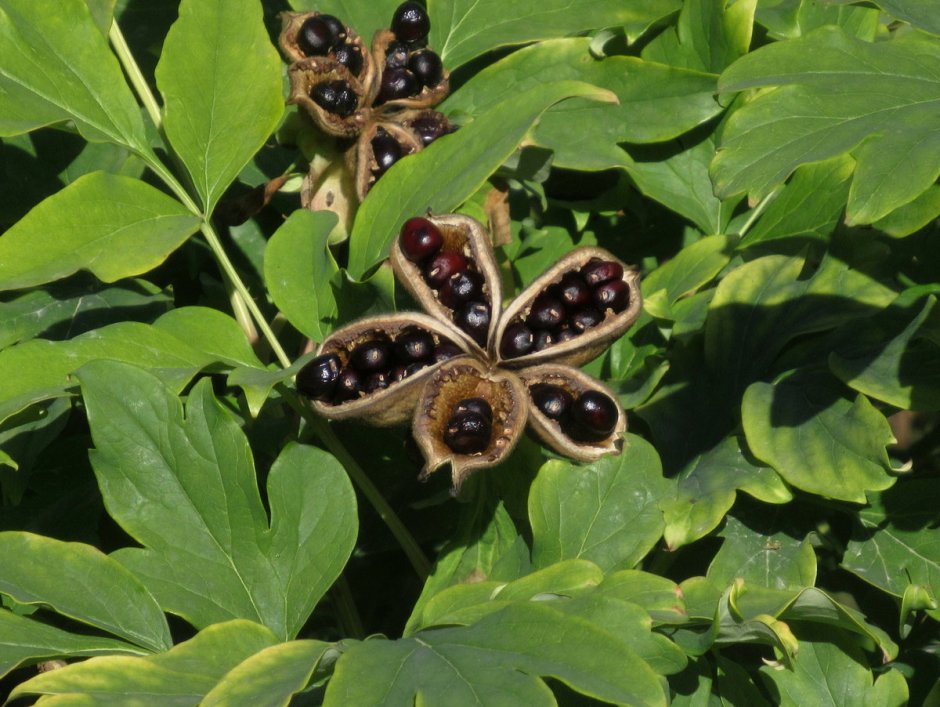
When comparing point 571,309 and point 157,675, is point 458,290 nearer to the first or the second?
point 571,309

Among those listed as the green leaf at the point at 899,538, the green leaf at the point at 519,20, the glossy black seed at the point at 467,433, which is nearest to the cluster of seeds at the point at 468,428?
the glossy black seed at the point at 467,433

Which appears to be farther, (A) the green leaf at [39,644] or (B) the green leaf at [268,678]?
(A) the green leaf at [39,644]

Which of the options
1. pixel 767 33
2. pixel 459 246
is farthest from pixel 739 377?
pixel 767 33

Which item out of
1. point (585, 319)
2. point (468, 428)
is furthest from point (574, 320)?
point (468, 428)

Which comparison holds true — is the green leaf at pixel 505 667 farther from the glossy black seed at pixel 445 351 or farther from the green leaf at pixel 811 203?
the green leaf at pixel 811 203

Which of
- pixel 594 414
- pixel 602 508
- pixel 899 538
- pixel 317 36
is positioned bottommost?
pixel 899 538

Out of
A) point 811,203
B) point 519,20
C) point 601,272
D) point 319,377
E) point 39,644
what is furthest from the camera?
point 519,20

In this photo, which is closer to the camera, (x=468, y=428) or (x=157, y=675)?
(x=157, y=675)
